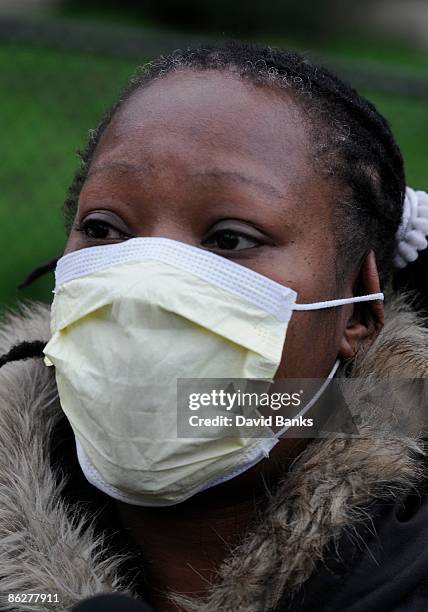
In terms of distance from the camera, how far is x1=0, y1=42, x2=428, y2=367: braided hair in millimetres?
2311

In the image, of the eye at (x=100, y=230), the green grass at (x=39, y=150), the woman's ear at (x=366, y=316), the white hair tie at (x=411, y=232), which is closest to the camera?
the eye at (x=100, y=230)

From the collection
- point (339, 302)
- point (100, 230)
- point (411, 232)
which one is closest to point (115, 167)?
point (100, 230)

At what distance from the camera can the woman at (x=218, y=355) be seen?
202 centimetres

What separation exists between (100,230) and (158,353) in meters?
0.43

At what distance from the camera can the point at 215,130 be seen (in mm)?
2186

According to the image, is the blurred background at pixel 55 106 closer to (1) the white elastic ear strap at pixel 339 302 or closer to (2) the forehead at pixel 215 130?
(2) the forehead at pixel 215 130

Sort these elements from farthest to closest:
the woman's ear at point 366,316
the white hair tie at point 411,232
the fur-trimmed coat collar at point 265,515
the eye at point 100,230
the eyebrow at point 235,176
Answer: the white hair tie at point 411,232
the woman's ear at point 366,316
the eye at point 100,230
the eyebrow at point 235,176
the fur-trimmed coat collar at point 265,515

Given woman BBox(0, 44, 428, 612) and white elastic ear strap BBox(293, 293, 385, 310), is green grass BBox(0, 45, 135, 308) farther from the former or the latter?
white elastic ear strap BBox(293, 293, 385, 310)

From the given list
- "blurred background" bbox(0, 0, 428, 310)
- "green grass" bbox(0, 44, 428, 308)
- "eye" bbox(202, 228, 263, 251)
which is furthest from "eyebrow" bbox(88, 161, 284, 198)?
"green grass" bbox(0, 44, 428, 308)

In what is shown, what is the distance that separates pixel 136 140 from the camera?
2.25 metres

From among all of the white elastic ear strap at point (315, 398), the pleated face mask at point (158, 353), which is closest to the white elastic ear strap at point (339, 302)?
the pleated face mask at point (158, 353)

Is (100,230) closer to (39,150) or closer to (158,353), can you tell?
(158,353)

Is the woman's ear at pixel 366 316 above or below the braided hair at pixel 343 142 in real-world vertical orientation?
below

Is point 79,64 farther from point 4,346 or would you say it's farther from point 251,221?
point 251,221
